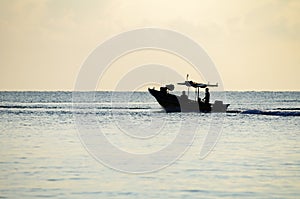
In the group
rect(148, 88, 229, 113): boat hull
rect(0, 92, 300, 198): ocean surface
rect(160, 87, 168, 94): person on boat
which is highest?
rect(160, 87, 168, 94): person on boat

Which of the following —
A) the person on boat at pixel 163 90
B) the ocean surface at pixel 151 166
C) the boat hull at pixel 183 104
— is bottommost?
the ocean surface at pixel 151 166

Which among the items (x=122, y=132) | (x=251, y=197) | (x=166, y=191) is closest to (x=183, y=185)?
(x=166, y=191)

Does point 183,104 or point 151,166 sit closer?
point 151,166

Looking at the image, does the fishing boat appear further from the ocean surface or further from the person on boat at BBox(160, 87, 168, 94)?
the ocean surface

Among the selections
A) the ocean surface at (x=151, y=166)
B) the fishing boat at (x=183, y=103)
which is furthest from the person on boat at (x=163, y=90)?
the ocean surface at (x=151, y=166)

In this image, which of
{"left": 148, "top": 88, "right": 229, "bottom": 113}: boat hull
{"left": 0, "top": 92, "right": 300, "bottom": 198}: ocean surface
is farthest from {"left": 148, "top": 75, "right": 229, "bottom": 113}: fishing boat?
{"left": 0, "top": 92, "right": 300, "bottom": 198}: ocean surface

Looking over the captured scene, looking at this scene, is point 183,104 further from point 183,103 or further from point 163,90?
point 163,90

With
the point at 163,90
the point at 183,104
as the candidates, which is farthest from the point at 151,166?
the point at 183,104

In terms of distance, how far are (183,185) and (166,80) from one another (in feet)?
181

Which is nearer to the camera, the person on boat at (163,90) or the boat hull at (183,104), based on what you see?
the person on boat at (163,90)

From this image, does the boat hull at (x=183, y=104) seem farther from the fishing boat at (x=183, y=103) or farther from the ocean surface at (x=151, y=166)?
the ocean surface at (x=151, y=166)

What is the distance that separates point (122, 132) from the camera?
4481 cm

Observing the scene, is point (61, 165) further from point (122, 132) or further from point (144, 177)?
point (122, 132)

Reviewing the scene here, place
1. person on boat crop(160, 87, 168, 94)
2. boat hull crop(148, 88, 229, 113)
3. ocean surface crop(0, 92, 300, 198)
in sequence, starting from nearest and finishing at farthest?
ocean surface crop(0, 92, 300, 198), person on boat crop(160, 87, 168, 94), boat hull crop(148, 88, 229, 113)
